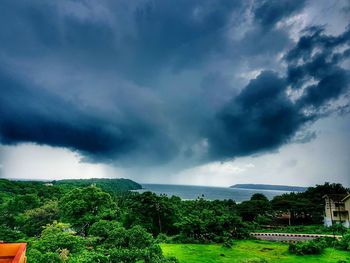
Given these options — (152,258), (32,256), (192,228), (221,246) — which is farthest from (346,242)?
(32,256)

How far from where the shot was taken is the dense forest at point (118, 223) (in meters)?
19.6

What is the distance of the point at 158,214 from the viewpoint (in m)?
48.8

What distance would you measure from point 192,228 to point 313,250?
15.3 m

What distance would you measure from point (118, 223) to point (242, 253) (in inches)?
553

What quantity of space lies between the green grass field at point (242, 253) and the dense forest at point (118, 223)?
7.60 ft

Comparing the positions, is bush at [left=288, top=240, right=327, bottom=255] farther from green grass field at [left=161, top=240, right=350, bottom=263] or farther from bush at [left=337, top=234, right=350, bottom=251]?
bush at [left=337, top=234, right=350, bottom=251]

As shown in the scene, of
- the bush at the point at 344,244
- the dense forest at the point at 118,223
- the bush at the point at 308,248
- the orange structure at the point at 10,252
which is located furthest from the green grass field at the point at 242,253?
the orange structure at the point at 10,252

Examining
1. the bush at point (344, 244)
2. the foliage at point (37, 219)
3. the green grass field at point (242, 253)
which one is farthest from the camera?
the foliage at point (37, 219)

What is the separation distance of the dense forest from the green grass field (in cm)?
232

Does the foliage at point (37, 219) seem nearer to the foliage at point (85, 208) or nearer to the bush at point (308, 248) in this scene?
the foliage at point (85, 208)

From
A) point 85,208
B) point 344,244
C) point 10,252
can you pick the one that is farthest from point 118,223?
point 344,244

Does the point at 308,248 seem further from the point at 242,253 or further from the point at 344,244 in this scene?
the point at 242,253

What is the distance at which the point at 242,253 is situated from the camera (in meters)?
33.2

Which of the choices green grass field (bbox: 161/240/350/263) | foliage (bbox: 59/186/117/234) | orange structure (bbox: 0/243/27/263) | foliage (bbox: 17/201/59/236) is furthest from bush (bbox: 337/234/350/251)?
foliage (bbox: 17/201/59/236)
